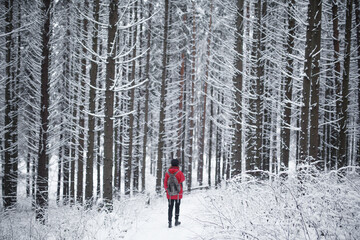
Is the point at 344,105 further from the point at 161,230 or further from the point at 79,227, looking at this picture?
the point at 79,227

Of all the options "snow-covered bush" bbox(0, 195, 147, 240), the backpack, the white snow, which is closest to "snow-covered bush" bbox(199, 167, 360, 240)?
the white snow

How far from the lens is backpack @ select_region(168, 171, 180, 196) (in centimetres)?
597

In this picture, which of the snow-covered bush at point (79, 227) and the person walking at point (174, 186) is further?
the person walking at point (174, 186)

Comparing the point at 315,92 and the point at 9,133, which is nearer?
the point at 315,92

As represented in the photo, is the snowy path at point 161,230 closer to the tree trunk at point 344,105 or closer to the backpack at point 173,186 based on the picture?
the backpack at point 173,186

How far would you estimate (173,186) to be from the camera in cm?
602

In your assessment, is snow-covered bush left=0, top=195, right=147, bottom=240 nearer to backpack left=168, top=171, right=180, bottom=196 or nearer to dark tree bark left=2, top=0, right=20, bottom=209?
backpack left=168, top=171, right=180, bottom=196

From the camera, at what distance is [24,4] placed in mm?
10461

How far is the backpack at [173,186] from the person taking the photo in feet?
19.6

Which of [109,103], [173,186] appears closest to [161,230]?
[173,186]

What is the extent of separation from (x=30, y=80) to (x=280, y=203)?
12.5 m

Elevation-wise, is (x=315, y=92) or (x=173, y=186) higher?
(x=315, y=92)

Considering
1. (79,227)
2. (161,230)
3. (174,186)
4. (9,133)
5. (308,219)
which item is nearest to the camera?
(308,219)

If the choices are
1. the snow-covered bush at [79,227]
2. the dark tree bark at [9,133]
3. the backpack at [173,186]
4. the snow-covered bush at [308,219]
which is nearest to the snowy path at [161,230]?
the snow-covered bush at [79,227]
